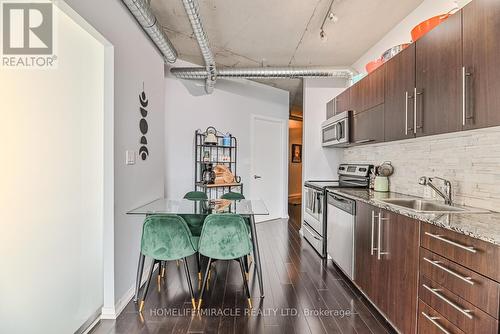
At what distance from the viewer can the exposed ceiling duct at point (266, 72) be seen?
3801mm

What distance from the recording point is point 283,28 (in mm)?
3002

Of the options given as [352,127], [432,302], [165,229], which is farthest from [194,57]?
[432,302]

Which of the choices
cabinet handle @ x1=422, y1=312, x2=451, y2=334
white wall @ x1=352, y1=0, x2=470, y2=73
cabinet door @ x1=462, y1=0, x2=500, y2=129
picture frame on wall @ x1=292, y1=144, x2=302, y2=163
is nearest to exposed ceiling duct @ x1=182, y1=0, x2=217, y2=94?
cabinet door @ x1=462, y1=0, x2=500, y2=129

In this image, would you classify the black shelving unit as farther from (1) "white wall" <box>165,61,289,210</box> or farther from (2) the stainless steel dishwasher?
(2) the stainless steel dishwasher

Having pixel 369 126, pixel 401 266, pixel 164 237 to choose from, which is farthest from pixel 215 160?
pixel 401 266

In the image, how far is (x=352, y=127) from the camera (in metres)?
3.25

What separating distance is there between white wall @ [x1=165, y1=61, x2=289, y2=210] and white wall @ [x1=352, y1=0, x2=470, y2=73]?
2078 mm

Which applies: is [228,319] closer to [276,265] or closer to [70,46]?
[276,265]

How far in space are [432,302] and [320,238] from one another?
1925 millimetres

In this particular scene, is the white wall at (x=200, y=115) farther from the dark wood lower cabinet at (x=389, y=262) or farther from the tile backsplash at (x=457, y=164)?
the dark wood lower cabinet at (x=389, y=262)

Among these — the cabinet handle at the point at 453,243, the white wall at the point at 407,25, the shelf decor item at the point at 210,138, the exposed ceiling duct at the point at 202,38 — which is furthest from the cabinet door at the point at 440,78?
the shelf decor item at the point at 210,138

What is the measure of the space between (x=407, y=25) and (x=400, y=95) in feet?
3.63

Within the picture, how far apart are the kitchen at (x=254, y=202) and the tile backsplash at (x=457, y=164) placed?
15mm

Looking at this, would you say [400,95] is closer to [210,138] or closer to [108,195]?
[108,195]
